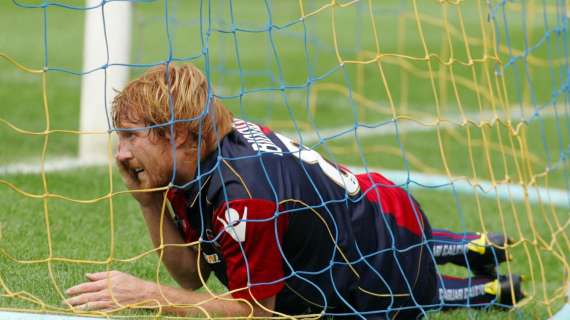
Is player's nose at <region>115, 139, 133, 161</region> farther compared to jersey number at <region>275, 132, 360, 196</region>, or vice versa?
jersey number at <region>275, 132, 360, 196</region>

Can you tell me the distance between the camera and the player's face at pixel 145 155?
3.53 m

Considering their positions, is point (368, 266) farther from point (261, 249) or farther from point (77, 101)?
point (77, 101)

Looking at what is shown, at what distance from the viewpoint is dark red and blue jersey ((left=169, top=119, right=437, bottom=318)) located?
3482mm

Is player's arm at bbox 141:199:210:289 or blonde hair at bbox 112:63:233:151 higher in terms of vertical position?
blonde hair at bbox 112:63:233:151

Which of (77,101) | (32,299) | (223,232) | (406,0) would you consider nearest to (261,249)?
(223,232)

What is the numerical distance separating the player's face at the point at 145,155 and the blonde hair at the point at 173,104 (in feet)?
0.10

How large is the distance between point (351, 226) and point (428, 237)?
0.51 metres

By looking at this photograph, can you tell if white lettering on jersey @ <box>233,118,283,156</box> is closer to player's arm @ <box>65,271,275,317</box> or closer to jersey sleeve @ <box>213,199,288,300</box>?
jersey sleeve @ <box>213,199,288,300</box>

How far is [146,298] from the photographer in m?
3.65

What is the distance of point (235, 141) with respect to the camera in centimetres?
365

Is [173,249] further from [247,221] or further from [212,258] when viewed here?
[247,221]

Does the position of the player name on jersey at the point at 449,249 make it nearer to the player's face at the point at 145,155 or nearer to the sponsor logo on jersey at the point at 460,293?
the sponsor logo on jersey at the point at 460,293

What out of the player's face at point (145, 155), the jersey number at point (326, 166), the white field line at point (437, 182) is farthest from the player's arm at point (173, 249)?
the white field line at point (437, 182)

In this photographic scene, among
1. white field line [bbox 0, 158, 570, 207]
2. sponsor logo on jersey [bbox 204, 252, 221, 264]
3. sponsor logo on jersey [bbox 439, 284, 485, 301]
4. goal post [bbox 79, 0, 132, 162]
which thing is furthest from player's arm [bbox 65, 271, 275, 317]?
goal post [bbox 79, 0, 132, 162]
